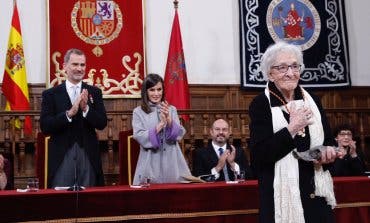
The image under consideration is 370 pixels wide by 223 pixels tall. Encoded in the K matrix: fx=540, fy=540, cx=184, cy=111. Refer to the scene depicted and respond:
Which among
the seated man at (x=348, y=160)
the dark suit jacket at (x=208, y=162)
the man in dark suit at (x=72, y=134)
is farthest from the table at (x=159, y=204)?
the seated man at (x=348, y=160)

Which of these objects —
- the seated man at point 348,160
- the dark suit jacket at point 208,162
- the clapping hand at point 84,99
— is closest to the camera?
the clapping hand at point 84,99

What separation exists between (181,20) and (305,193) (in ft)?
18.5

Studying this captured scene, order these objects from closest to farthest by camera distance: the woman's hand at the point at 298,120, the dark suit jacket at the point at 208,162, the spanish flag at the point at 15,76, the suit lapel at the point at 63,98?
the woman's hand at the point at 298,120 → the suit lapel at the point at 63,98 → the dark suit jacket at the point at 208,162 → the spanish flag at the point at 15,76

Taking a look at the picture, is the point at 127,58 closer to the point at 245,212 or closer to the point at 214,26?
the point at 214,26

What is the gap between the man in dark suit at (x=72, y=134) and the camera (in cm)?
359

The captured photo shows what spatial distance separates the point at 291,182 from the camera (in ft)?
7.34

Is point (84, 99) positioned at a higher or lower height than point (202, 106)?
lower

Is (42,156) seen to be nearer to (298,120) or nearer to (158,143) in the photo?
(158,143)

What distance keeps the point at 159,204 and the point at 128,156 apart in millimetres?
1595

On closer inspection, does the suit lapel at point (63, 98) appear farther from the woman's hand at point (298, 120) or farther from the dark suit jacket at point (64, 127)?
the woman's hand at point (298, 120)

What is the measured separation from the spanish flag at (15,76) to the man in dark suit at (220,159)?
2720 millimetres

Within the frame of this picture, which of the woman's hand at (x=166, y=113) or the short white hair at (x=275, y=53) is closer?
the short white hair at (x=275, y=53)

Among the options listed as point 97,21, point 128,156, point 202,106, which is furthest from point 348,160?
point 97,21

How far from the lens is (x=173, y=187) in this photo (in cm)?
300
